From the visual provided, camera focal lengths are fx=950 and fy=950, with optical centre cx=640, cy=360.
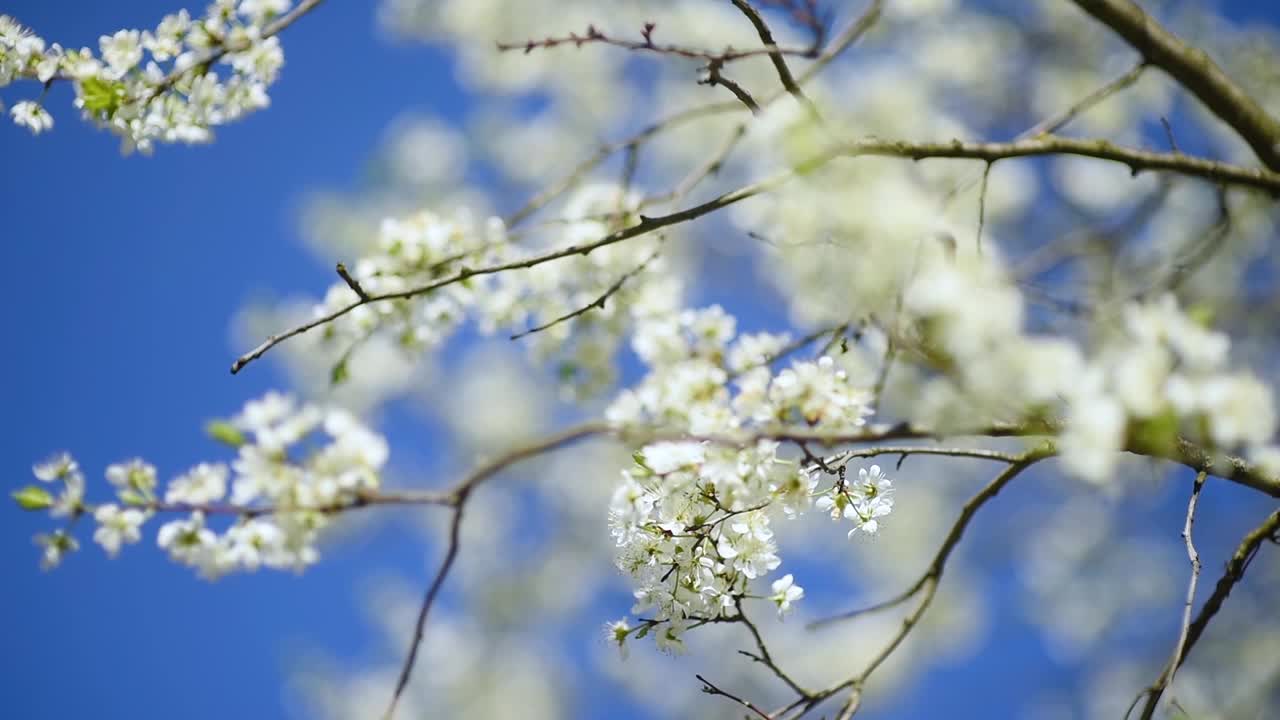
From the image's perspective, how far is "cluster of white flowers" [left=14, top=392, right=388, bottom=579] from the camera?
1.27 m

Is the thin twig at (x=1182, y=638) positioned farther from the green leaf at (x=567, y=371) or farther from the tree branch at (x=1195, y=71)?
the green leaf at (x=567, y=371)

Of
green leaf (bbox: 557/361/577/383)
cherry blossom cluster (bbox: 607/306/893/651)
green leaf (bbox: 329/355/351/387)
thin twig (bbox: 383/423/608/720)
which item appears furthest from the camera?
green leaf (bbox: 557/361/577/383)

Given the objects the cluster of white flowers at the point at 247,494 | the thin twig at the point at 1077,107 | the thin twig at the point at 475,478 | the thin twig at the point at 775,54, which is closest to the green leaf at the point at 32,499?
the cluster of white flowers at the point at 247,494

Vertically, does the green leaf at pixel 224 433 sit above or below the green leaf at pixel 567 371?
below

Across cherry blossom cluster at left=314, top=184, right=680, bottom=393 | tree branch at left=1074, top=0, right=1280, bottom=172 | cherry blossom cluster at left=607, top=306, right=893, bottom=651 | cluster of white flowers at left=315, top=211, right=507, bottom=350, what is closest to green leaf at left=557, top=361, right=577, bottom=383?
cherry blossom cluster at left=314, top=184, right=680, bottom=393

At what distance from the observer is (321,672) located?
7.02 metres

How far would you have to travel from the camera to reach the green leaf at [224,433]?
48.5 inches

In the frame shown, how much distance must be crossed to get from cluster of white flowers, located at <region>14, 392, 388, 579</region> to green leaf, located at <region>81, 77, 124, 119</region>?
583 mm

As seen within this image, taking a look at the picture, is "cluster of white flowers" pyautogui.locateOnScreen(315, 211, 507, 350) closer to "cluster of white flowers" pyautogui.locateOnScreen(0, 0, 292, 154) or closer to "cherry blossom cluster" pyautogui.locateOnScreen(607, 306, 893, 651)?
"cluster of white flowers" pyautogui.locateOnScreen(0, 0, 292, 154)

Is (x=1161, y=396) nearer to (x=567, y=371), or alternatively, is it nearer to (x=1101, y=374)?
(x=1101, y=374)

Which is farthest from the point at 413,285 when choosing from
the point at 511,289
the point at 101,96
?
the point at 101,96

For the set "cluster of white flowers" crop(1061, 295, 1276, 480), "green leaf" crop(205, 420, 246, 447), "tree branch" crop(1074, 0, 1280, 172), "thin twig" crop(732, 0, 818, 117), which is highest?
"tree branch" crop(1074, 0, 1280, 172)

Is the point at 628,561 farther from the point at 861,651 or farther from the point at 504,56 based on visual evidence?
the point at 861,651

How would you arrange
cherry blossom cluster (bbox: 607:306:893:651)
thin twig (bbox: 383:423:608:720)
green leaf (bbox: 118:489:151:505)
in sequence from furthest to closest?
green leaf (bbox: 118:489:151:505), cherry blossom cluster (bbox: 607:306:893:651), thin twig (bbox: 383:423:608:720)
